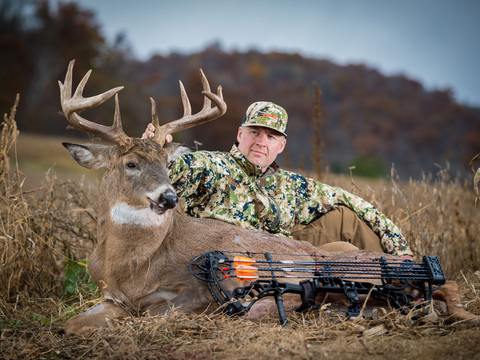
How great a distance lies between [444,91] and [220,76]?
14.1 metres

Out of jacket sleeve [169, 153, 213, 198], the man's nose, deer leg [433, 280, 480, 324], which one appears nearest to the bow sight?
deer leg [433, 280, 480, 324]

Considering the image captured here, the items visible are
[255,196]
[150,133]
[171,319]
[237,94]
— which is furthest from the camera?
[237,94]

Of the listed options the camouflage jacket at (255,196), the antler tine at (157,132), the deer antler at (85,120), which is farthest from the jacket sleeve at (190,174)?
the deer antler at (85,120)

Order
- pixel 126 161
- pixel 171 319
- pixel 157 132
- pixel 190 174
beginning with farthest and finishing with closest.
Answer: pixel 190 174 → pixel 157 132 → pixel 126 161 → pixel 171 319

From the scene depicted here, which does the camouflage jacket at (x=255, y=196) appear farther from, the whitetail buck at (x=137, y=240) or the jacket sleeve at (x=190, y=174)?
the whitetail buck at (x=137, y=240)

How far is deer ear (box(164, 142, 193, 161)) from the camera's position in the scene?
4.20m

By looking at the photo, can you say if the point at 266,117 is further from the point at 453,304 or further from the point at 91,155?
the point at 453,304

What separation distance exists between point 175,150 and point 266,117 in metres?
1.15

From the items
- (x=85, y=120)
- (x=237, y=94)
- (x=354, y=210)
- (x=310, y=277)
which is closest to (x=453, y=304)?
(x=310, y=277)

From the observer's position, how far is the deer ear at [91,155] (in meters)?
4.01

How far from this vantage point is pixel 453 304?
3965mm

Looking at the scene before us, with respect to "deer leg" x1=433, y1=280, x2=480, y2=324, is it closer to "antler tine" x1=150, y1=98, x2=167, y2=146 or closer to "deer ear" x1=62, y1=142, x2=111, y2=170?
"antler tine" x1=150, y1=98, x2=167, y2=146

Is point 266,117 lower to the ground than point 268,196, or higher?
higher

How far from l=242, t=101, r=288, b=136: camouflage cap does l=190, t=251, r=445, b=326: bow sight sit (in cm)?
142
